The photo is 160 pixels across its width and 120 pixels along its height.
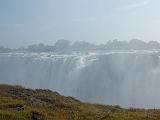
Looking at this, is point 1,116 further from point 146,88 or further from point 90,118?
point 146,88

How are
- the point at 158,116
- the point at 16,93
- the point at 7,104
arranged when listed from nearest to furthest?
1. the point at 158,116
2. the point at 7,104
3. the point at 16,93

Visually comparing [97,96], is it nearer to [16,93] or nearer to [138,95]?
[138,95]

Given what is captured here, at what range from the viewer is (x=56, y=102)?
34781 millimetres

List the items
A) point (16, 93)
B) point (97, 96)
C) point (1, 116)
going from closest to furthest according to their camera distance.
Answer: point (1, 116), point (16, 93), point (97, 96)

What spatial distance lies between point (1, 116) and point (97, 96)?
6984 inches

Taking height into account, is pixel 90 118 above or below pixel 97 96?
above

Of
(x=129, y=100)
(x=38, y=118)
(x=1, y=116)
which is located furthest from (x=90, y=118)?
(x=129, y=100)

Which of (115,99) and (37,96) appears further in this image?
(115,99)

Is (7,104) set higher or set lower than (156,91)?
higher

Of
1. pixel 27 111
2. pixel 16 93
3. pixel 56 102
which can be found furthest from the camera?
pixel 16 93

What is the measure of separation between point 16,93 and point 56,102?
6.23 m

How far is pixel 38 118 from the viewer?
22.9 metres

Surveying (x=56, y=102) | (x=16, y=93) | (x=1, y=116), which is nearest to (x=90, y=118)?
(x=1, y=116)

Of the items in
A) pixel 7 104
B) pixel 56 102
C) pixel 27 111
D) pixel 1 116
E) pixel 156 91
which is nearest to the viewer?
pixel 1 116
